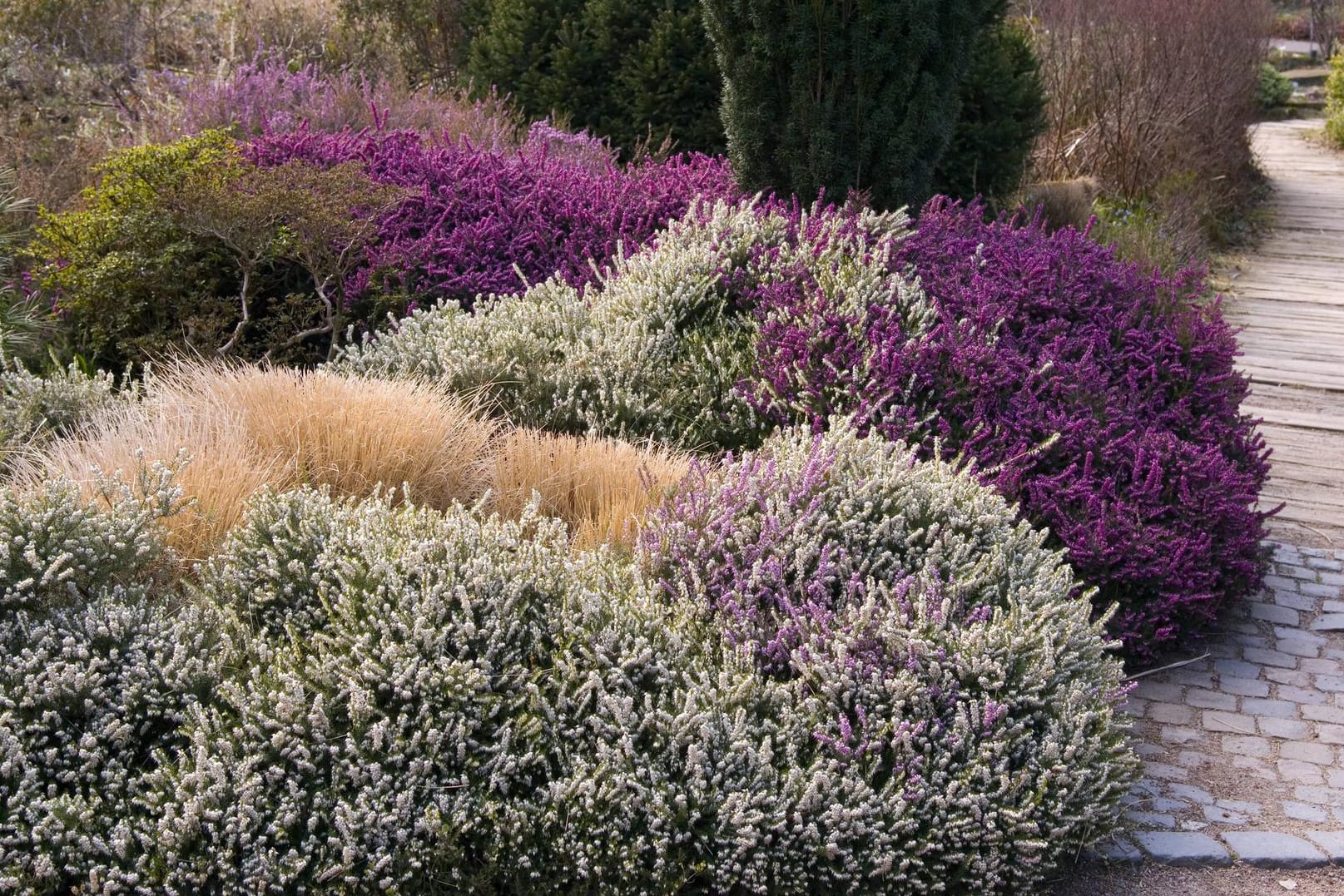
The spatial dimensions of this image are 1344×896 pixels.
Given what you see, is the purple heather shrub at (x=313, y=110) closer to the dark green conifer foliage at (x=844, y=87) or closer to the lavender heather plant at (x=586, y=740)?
the dark green conifer foliage at (x=844, y=87)

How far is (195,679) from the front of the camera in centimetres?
295

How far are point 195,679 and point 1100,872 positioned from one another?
2375 millimetres

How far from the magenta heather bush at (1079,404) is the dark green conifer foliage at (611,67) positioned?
153 inches

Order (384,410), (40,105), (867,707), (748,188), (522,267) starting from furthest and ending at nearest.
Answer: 1. (40,105)
2. (748,188)
3. (522,267)
4. (384,410)
5. (867,707)

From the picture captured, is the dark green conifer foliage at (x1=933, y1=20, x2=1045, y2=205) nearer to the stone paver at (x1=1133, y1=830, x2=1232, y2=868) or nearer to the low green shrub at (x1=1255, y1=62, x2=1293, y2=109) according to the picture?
the stone paver at (x1=1133, y1=830, x2=1232, y2=868)

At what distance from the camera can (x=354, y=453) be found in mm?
3959

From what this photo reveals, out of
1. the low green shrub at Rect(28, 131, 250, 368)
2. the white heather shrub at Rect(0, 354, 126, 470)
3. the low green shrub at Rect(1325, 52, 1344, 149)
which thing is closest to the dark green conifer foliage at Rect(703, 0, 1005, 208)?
the low green shrub at Rect(28, 131, 250, 368)

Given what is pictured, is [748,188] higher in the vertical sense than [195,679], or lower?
higher

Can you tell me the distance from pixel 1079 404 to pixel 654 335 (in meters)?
1.72

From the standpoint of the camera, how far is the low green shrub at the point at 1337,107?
60.6ft

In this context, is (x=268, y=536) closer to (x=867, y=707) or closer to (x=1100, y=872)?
(x=867, y=707)

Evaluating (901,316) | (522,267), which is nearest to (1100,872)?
(901,316)

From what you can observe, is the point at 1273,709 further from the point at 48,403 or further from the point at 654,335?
the point at 48,403

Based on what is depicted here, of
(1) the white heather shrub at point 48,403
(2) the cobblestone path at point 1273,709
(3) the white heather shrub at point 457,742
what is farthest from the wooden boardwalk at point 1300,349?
(1) the white heather shrub at point 48,403
